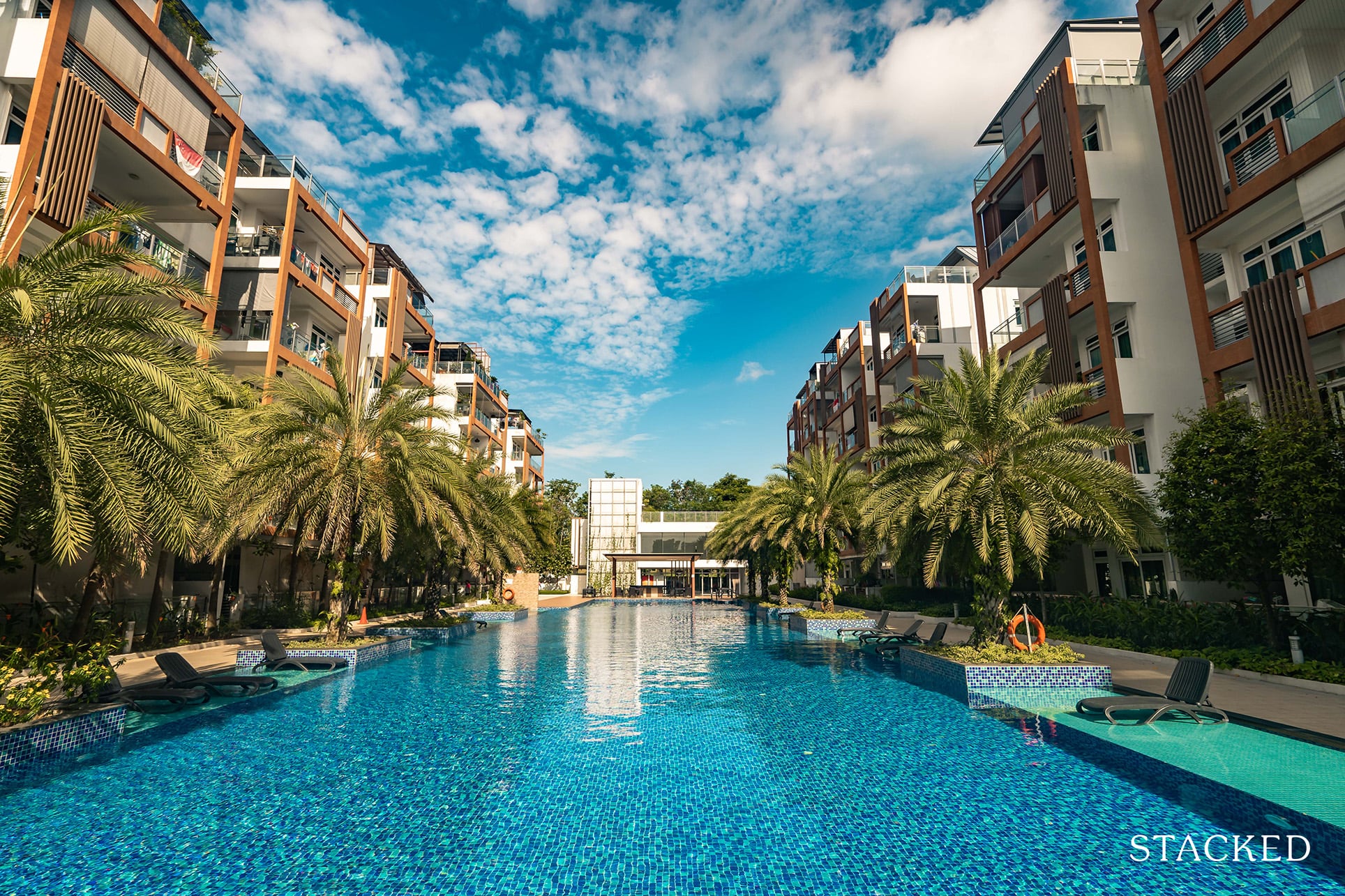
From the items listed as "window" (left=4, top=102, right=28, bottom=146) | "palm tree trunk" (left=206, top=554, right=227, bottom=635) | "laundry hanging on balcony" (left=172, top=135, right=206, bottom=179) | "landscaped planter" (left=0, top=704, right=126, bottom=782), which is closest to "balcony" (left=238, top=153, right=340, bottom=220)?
"laundry hanging on balcony" (left=172, top=135, right=206, bottom=179)

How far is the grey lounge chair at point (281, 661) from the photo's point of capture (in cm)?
1373

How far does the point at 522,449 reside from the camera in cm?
5747

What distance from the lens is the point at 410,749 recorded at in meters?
8.75

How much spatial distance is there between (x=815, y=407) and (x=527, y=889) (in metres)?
51.1

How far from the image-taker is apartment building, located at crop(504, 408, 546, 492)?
54.3 m

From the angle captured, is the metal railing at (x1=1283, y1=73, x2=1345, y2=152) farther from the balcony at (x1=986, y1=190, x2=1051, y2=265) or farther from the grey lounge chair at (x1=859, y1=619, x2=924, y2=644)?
the grey lounge chair at (x1=859, y1=619, x2=924, y2=644)

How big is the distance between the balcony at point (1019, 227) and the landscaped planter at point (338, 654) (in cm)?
2359

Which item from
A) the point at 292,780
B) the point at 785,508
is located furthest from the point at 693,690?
the point at 785,508

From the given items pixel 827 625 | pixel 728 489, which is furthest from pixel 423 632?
pixel 728 489

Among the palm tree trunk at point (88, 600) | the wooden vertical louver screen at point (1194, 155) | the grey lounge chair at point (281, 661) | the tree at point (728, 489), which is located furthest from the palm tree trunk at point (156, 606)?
the tree at point (728, 489)

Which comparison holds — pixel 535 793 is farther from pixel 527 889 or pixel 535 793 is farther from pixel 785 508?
pixel 785 508

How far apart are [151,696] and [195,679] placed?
728mm

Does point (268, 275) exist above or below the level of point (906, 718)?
above

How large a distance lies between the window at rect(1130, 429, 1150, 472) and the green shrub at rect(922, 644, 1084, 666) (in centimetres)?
845
